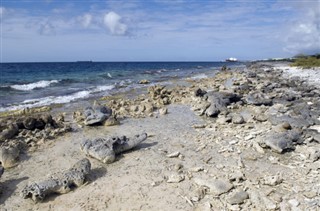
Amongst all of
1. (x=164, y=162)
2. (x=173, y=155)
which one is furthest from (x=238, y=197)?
(x=173, y=155)

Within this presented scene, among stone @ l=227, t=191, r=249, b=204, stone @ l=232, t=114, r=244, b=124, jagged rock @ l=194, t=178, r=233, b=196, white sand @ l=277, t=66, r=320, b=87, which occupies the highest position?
white sand @ l=277, t=66, r=320, b=87

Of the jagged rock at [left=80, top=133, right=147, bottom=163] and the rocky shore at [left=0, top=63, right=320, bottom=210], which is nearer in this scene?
the rocky shore at [left=0, top=63, right=320, bottom=210]

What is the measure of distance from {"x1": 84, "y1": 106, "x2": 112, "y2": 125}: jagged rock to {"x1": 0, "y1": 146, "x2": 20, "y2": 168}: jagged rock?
3345 mm

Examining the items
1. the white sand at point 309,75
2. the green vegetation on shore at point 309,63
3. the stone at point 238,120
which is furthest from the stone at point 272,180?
the green vegetation on shore at point 309,63

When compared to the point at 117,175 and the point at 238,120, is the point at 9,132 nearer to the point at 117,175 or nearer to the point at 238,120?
the point at 117,175

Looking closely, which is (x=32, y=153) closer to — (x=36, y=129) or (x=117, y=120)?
(x=36, y=129)

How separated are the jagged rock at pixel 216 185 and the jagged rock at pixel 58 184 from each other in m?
2.37

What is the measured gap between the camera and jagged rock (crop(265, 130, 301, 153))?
7.98m

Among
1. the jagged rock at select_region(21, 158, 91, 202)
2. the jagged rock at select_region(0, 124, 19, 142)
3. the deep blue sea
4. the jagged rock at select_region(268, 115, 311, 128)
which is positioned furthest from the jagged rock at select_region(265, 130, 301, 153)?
the deep blue sea

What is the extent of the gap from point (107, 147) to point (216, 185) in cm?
287

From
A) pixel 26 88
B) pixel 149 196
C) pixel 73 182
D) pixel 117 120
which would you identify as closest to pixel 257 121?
pixel 117 120

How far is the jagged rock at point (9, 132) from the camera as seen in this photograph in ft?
30.2

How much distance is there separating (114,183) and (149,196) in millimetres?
Result: 896

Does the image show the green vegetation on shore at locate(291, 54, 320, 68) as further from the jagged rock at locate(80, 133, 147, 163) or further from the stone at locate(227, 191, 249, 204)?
the stone at locate(227, 191, 249, 204)
